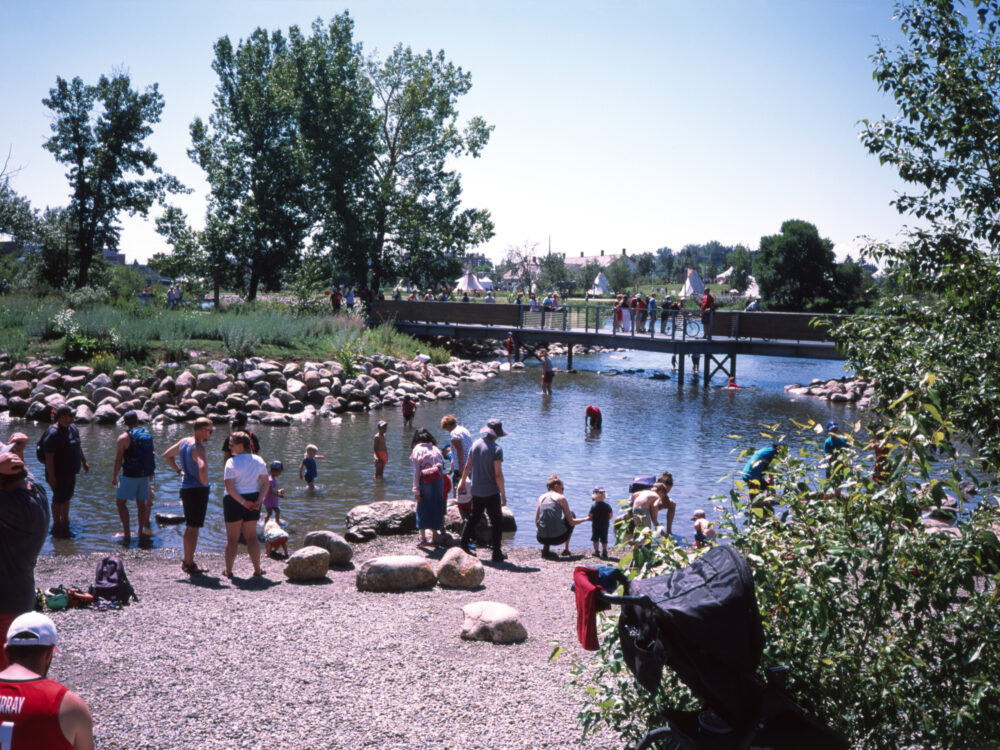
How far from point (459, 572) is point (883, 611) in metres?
5.79

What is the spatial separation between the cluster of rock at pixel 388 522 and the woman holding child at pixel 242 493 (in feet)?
9.10

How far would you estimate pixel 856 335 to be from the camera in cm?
776

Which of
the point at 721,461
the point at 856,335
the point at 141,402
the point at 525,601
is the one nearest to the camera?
the point at 856,335

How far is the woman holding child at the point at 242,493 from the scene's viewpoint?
9242 millimetres

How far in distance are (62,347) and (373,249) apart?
65.7 feet

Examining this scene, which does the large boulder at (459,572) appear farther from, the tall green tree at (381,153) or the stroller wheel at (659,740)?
the tall green tree at (381,153)

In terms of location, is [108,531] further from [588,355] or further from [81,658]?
[588,355]

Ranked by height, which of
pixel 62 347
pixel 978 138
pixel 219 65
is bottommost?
pixel 62 347

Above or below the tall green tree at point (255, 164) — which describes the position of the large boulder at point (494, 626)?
below

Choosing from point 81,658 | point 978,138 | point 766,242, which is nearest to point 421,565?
point 81,658

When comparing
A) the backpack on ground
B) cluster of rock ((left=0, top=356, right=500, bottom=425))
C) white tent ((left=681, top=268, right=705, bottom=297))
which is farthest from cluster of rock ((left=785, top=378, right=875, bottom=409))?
the backpack on ground

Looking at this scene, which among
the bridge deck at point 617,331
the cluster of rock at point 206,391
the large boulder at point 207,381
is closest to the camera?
the cluster of rock at point 206,391

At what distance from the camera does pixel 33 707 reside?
129 inches

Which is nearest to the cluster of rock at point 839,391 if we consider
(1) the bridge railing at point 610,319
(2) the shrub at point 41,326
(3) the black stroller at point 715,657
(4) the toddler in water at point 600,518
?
(1) the bridge railing at point 610,319
